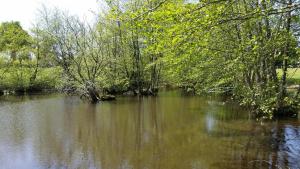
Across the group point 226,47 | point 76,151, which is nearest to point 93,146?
point 76,151

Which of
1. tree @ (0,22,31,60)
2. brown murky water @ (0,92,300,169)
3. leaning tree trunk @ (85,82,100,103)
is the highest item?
tree @ (0,22,31,60)

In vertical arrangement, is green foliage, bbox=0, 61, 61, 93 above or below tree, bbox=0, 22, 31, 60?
below

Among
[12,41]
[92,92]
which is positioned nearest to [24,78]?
[12,41]

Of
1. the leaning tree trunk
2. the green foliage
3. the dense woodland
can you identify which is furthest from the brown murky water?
the green foliage

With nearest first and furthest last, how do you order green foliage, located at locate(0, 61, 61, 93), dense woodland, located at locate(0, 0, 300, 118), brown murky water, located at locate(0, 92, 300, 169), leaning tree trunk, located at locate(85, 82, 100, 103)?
1. brown murky water, located at locate(0, 92, 300, 169)
2. dense woodland, located at locate(0, 0, 300, 118)
3. leaning tree trunk, located at locate(85, 82, 100, 103)
4. green foliage, located at locate(0, 61, 61, 93)

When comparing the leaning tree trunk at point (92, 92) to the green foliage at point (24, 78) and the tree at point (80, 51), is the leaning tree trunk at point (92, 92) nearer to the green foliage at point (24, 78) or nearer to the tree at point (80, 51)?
the tree at point (80, 51)

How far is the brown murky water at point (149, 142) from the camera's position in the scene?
9.01 meters

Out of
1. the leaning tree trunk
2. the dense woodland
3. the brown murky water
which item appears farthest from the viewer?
the leaning tree trunk

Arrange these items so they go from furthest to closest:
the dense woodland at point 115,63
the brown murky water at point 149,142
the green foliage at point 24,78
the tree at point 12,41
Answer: the tree at point 12,41 < the green foliage at point 24,78 < the dense woodland at point 115,63 < the brown murky water at point 149,142

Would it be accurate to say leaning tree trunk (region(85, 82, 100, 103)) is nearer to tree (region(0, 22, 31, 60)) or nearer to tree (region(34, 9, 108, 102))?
tree (region(34, 9, 108, 102))

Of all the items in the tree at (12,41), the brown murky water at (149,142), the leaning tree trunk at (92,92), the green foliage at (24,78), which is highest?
the tree at (12,41)

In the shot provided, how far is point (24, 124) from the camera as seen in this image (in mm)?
15477

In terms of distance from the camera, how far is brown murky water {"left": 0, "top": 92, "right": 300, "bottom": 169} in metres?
9.01

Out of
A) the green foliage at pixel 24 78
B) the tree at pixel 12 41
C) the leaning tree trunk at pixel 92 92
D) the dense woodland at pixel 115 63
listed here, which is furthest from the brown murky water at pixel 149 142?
the tree at pixel 12 41
